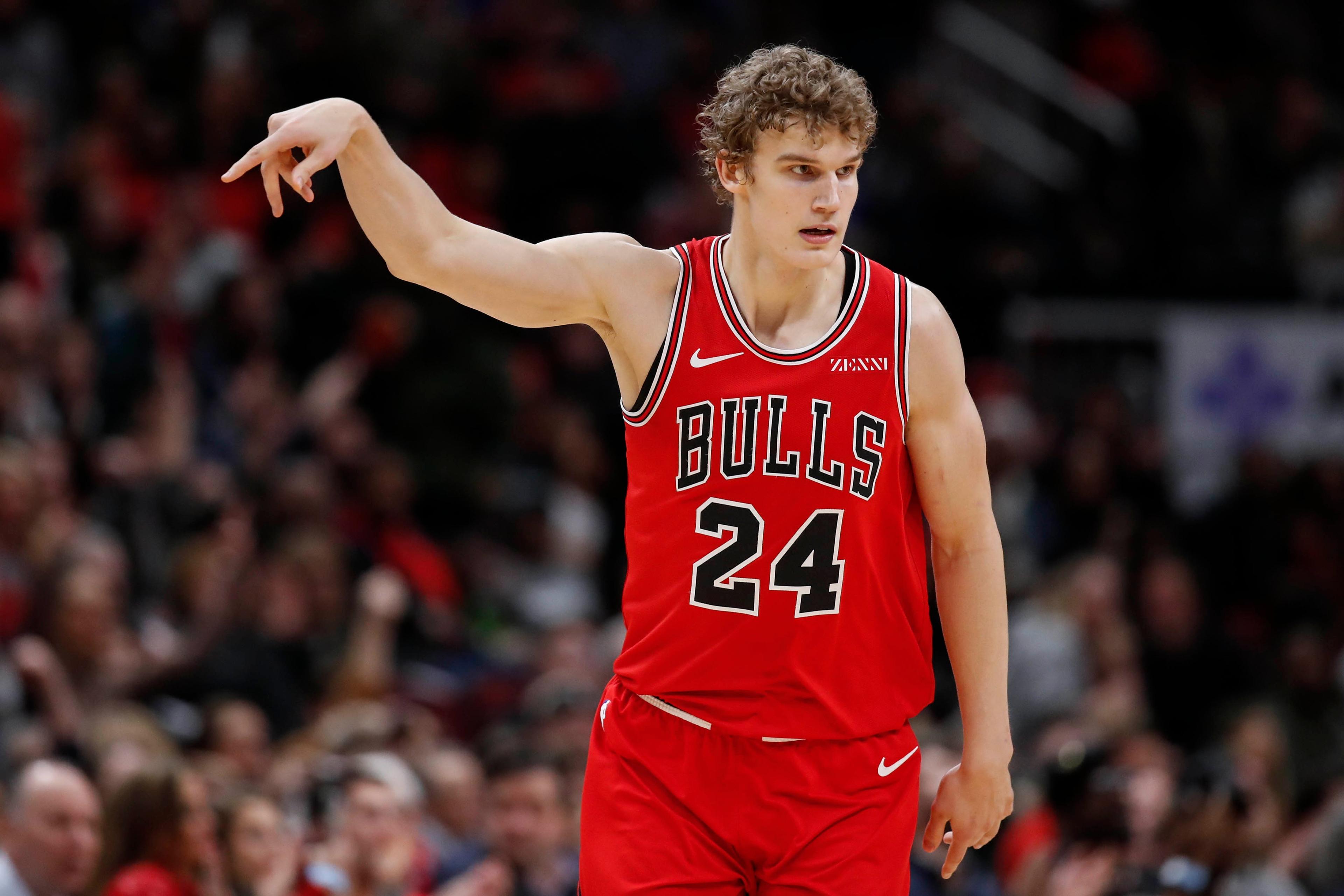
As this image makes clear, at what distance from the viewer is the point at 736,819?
4.23 m

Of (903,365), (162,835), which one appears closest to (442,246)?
(903,365)

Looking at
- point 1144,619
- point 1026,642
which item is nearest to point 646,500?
point 1026,642

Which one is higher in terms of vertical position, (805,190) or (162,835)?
(805,190)

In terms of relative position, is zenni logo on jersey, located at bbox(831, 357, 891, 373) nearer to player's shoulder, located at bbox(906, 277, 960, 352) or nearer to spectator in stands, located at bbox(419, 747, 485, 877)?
player's shoulder, located at bbox(906, 277, 960, 352)

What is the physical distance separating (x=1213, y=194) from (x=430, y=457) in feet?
21.2

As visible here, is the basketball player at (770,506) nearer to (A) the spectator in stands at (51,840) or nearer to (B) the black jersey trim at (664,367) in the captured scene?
(B) the black jersey trim at (664,367)

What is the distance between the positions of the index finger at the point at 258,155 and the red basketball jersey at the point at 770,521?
99cm

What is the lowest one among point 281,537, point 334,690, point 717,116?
point 334,690

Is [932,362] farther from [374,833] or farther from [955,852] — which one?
[374,833]

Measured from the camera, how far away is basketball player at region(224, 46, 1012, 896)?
4219mm

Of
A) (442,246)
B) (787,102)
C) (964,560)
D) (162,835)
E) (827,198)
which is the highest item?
(787,102)

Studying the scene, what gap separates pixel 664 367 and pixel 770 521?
0.43 metres

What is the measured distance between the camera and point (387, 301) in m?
11.1

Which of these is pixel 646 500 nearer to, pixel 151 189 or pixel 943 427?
pixel 943 427
